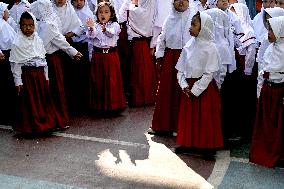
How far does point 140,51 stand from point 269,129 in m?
3.32

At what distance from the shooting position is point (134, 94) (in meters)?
8.77

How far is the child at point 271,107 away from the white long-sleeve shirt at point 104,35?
283cm

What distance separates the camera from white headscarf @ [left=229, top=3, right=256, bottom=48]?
23.5 ft

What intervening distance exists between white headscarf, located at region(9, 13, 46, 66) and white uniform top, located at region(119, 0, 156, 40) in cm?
198

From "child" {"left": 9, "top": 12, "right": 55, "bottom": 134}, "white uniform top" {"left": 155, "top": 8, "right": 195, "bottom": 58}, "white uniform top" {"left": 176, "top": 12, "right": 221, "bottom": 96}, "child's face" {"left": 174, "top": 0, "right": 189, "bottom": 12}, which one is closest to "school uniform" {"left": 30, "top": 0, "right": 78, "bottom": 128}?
"child" {"left": 9, "top": 12, "right": 55, "bottom": 134}

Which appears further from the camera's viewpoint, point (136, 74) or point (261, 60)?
point (136, 74)

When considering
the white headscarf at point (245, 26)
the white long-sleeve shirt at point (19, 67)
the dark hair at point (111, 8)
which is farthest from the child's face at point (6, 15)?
the white headscarf at point (245, 26)

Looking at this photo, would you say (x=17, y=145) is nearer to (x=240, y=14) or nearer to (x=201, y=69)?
(x=201, y=69)

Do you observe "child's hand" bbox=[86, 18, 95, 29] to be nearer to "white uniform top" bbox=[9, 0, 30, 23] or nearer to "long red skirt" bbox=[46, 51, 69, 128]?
"long red skirt" bbox=[46, 51, 69, 128]

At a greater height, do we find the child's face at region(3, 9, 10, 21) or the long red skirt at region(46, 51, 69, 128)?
the child's face at region(3, 9, 10, 21)

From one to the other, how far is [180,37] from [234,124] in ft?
4.61

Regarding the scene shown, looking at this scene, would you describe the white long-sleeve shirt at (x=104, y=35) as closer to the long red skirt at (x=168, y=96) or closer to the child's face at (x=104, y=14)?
the child's face at (x=104, y=14)

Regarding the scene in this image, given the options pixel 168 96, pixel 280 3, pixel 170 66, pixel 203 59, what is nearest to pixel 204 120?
pixel 203 59

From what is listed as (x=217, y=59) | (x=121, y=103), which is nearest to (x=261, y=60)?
(x=217, y=59)
